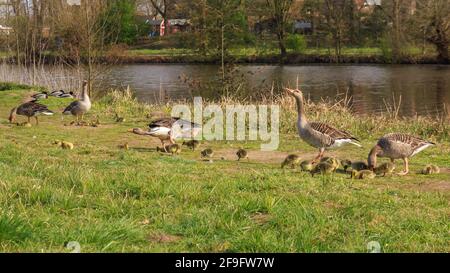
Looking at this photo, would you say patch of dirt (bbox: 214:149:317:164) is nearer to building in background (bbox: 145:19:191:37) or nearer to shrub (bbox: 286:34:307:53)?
shrub (bbox: 286:34:307:53)

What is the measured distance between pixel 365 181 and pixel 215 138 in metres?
5.87

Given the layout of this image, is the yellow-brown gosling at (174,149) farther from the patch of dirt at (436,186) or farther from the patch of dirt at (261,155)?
the patch of dirt at (436,186)

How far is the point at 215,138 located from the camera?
13969mm

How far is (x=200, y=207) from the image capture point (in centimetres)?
617

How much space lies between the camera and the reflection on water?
2864cm

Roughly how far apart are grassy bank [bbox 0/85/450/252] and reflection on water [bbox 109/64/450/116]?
16113 mm

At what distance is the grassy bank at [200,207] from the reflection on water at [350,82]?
52.9 ft

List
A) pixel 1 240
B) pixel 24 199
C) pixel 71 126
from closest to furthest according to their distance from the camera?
1. pixel 1 240
2. pixel 24 199
3. pixel 71 126

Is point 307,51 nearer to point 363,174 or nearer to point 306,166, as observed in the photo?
point 306,166

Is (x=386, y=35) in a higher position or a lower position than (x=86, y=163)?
higher

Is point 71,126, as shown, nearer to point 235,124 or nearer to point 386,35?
point 235,124

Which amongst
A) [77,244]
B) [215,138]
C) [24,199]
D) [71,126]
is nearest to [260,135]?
[215,138]
